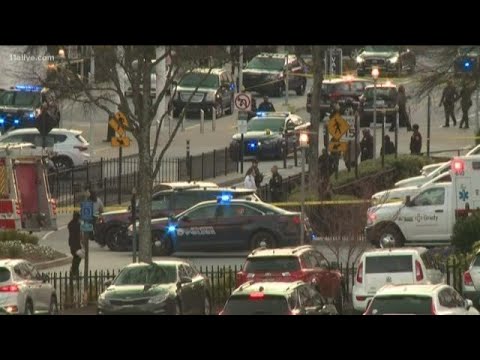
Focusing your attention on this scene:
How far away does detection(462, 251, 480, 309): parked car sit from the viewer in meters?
27.4

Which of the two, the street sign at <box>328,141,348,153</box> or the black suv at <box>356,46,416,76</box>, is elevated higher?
the black suv at <box>356,46,416,76</box>

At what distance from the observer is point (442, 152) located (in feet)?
163

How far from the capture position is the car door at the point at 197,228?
36.1 meters

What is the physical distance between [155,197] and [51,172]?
7.51 metres

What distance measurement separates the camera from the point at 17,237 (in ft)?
118

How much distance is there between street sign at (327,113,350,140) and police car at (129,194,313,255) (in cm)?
628

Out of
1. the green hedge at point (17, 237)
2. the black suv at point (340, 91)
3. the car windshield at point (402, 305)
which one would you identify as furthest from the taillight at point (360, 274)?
the black suv at point (340, 91)

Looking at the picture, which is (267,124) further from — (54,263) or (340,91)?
(54,263)

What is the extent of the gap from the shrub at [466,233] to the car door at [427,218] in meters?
2.02

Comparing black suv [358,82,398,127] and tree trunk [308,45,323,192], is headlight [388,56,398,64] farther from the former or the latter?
tree trunk [308,45,323,192]

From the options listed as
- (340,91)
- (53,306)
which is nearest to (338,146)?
(340,91)

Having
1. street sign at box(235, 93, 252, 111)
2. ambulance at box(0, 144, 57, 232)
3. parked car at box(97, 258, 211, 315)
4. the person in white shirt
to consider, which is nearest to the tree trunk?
the person in white shirt
